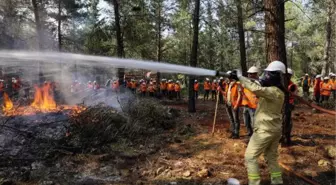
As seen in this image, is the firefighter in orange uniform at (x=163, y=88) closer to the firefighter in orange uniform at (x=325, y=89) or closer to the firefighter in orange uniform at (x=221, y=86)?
the firefighter in orange uniform at (x=221, y=86)

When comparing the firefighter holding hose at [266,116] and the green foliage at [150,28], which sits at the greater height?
the green foliage at [150,28]

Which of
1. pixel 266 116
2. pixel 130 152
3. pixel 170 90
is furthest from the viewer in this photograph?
pixel 170 90

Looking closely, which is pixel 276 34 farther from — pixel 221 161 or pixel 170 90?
pixel 170 90

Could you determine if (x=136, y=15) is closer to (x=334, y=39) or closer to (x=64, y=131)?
(x=64, y=131)

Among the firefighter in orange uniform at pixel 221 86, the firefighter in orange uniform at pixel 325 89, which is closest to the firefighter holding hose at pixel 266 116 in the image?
the firefighter in orange uniform at pixel 221 86

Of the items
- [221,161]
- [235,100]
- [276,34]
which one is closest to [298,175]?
[221,161]

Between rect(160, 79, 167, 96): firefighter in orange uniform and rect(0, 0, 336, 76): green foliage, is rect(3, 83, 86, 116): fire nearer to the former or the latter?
rect(0, 0, 336, 76): green foliage

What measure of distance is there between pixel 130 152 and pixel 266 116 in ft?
14.3

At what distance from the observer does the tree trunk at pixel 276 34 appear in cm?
777

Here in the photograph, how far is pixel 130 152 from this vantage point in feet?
28.4

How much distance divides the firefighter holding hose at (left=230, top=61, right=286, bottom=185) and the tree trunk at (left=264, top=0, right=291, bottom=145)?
2.51 meters

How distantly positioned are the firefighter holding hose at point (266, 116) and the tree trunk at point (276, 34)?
2.51m

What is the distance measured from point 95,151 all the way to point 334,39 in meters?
31.7

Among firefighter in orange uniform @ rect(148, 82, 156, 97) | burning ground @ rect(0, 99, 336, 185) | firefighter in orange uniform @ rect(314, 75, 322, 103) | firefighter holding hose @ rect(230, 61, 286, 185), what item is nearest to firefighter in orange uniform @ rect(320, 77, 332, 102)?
firefighter in orange uniform @ rect(314, 75, 322, 103)
